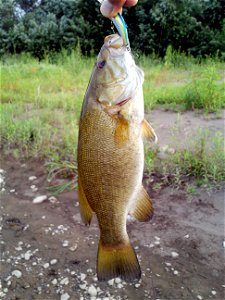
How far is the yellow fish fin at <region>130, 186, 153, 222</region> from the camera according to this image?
6.37 feet

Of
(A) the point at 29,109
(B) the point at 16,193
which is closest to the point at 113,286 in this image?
(B) the point at 16,193

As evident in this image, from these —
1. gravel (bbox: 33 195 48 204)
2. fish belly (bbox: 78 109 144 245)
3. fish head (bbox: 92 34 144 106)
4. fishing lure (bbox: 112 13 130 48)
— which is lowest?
gravel (bbox: 33 195 48 204)

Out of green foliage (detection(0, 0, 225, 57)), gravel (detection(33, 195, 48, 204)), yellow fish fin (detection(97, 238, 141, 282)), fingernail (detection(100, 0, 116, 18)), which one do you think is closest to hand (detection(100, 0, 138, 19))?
fingernail (detection(100, 0, 116, 18))

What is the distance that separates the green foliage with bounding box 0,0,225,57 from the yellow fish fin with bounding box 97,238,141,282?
8292mm

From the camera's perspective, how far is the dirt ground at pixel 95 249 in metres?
2.98

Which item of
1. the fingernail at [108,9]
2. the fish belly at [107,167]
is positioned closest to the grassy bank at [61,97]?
the fingernail at [108,9]

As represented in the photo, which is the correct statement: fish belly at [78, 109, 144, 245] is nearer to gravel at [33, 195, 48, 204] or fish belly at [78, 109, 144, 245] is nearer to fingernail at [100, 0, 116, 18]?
fingernail at [100, 0, 116, 18]

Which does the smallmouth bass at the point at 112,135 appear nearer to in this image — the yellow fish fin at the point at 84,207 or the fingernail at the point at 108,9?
the yellow fish fin at the point at 84,207

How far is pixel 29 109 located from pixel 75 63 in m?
3.03

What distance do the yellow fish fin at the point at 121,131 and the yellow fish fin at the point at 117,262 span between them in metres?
0.54

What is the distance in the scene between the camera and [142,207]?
76.5 inches

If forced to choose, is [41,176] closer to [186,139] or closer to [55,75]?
[186,139]

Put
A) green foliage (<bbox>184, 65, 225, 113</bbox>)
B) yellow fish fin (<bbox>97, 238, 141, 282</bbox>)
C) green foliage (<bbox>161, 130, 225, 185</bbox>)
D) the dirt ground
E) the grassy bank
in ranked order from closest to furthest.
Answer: yellow fish fin (<bbox>97, 238, 141, 282</bbox>)
the dirt ground
green foliage (<bbox>161, 130, 225, 185</bbox>)
the grassy bank
green foliage (<bbox>184, 65, 225, 113</bbox>)

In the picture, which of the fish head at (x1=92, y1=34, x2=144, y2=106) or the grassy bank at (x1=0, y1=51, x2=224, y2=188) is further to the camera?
the grassy bank at (x1=0, y1=51, x2=224, y2=188)
